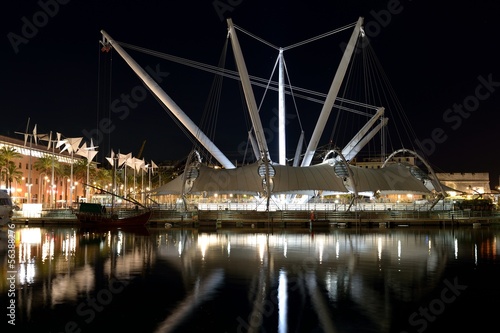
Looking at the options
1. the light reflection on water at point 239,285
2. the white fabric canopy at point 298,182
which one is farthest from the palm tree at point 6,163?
the light reflection on water at point 239,285

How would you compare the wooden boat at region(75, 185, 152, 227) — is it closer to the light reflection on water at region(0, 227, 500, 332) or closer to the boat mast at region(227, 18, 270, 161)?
the boat mast at region(227, 18, 270, 161)

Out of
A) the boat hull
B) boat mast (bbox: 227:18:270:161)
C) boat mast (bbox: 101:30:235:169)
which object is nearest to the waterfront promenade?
the boat hull

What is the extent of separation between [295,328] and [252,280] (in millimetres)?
7151

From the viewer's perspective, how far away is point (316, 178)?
6266 centimetres

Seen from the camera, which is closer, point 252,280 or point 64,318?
point 64,318

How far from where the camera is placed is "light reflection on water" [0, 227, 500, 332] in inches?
599

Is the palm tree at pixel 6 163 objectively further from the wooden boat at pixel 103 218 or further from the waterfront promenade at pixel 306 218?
the wooden boat at pixel 103 218

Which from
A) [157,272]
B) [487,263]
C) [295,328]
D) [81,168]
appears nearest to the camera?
[295,328]

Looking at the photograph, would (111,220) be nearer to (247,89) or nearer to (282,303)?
(247,89)

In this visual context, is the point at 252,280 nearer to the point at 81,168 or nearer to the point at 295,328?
the point at 295,328

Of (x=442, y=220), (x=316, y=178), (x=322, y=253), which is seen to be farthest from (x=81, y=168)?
(x=322, y=253)

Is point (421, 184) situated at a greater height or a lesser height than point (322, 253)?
greater

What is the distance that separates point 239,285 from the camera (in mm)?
20469

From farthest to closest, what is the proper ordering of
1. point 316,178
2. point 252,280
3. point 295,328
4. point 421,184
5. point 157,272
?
1. point 421,184
2. point 316,178
3. point 157,272
4. point 252,280
5. point 295,328
